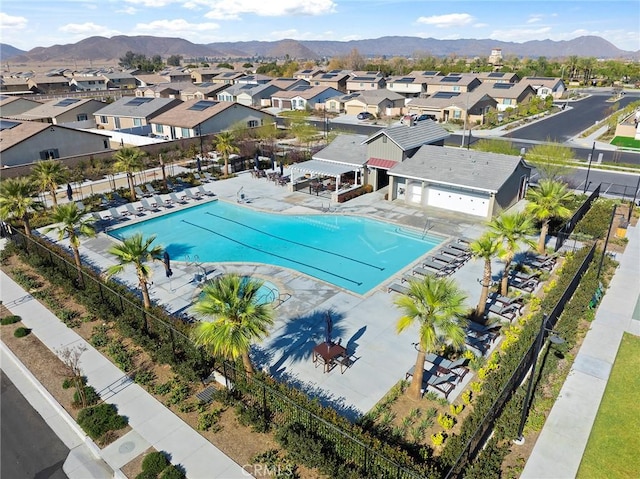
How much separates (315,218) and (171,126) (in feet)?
104

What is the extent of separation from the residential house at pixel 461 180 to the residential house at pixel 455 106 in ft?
131

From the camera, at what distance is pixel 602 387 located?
610 inches

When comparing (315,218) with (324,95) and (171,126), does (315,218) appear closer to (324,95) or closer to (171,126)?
(171,126)

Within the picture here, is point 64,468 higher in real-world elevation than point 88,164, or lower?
lower

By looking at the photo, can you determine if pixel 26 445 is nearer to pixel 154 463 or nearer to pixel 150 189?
pixel 154 463

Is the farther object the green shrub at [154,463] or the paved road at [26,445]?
the paved road at [26,445]

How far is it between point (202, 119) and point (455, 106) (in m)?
41.4

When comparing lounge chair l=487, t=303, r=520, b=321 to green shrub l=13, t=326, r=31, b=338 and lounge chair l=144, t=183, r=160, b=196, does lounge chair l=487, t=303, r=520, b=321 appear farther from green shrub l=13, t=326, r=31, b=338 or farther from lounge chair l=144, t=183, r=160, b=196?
lounge chair l=144, t=183, r=160, b=196

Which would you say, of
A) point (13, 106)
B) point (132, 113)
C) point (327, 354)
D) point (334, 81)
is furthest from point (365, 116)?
point (327, 354)

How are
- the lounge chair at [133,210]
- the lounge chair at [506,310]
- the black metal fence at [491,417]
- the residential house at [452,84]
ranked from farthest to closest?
the residential house at [452,84], the lounge chair at [133,210], the lounge chair at [506,310], the black metal fence at [491,417]

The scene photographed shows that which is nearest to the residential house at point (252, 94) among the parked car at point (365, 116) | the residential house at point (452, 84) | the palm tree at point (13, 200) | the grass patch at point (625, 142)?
the parked car at point (365, 116)

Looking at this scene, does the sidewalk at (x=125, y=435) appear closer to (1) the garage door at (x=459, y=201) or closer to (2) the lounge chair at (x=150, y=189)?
(2) the lounge chair at (x=150, y=189)

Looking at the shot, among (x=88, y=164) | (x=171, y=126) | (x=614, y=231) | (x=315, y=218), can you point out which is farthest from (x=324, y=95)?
(x=614, y=231)

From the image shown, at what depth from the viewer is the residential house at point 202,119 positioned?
174ft
